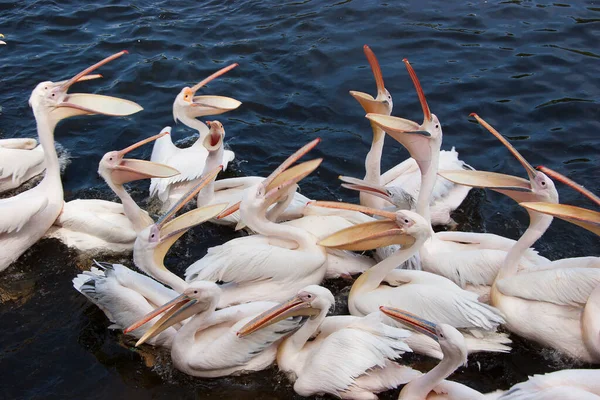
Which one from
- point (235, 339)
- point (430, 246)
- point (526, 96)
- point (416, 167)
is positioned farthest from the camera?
point (526, 96)

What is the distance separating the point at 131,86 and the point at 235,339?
14.1ft

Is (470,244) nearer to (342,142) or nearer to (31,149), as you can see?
(342,142)

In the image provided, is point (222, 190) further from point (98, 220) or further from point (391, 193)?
point (391, 193)

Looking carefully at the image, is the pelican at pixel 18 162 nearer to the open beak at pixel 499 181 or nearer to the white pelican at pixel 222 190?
the white pelican at pixel 222 190

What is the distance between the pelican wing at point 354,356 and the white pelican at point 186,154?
2036mm

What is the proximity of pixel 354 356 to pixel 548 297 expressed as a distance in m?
1.31

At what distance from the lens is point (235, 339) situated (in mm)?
4168

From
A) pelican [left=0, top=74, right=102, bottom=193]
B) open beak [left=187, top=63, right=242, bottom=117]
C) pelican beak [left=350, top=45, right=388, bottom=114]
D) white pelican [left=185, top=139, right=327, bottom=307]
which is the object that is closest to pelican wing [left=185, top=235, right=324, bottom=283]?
white pelican [left=185, top=139, right=327, bottom=307]

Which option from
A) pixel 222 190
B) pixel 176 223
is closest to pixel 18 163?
pixel 222 190

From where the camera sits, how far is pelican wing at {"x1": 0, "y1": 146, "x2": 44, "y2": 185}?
5.96 metres

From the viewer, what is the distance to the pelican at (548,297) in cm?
419

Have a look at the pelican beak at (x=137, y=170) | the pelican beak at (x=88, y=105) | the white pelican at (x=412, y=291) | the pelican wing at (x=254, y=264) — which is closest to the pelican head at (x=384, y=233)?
the white pelican at (x=412, y=291)

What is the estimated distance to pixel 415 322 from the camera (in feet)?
12.5

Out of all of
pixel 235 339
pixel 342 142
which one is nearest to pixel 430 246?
pixel 235 339
